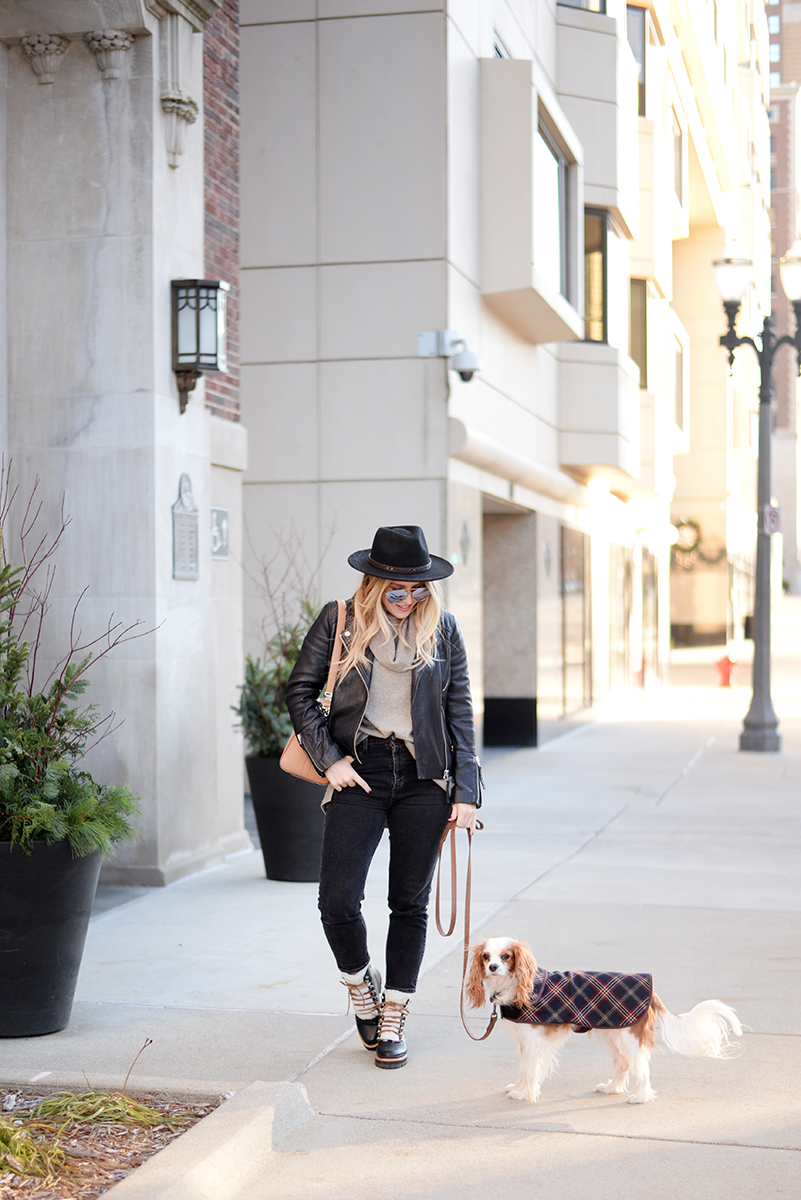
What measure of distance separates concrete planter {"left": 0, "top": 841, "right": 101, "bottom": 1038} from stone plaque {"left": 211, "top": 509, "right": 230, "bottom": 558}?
14.0 feet

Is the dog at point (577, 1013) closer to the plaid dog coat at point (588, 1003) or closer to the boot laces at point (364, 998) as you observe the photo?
the plaid dog coat at point (588, 1003)

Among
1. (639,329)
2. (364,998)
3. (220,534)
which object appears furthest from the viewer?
(639,329)

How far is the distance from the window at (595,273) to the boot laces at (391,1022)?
49.6 ft

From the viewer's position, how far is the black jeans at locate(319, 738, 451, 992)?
16.9ft

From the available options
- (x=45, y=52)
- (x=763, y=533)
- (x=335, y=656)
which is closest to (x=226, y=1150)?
(x=335, y=656)

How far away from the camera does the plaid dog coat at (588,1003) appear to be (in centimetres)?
465

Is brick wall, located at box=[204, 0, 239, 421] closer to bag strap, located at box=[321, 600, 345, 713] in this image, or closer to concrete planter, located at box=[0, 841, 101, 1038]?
bag strap, located at box=[321, 600, 345, 713]

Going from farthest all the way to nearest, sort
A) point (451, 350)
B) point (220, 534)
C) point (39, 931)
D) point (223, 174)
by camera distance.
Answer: point (451, 350), point (223, 174), point (220, 534), point (39, 931)

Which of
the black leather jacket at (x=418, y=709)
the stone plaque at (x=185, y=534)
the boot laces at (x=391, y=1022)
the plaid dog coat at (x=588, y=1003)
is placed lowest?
the boot laces at (x=391, y=1022)

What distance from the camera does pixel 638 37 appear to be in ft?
78.4

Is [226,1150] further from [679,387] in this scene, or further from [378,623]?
[679,387]

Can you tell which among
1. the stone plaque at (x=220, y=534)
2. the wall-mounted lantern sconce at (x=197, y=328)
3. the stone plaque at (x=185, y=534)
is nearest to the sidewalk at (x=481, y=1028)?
the stone plaque at (x=185, y=534)

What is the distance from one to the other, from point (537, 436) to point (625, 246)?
5.63m

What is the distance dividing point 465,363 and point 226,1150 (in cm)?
975
